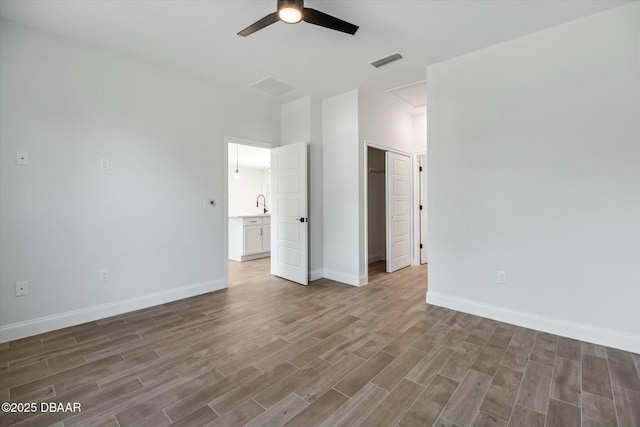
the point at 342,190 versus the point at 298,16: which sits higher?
the point at 298,16

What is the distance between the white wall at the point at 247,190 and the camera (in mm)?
9570

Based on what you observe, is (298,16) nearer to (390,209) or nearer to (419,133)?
(390,209)

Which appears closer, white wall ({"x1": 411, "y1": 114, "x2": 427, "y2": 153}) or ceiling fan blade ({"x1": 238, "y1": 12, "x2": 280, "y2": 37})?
ceiling fan blade ({"x1": 238, "y1": 12, "x2": 280, "y2": 37})

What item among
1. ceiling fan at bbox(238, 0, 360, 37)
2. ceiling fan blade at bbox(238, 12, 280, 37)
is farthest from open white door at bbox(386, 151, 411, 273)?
ceiling fan blade at bbox(238, 12, 280, 37)

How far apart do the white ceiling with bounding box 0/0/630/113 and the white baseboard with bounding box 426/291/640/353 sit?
9.08 feet

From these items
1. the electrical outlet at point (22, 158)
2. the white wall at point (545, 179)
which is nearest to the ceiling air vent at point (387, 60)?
the white wall at point (545, 179)

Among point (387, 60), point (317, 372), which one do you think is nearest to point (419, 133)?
point (387, 60)

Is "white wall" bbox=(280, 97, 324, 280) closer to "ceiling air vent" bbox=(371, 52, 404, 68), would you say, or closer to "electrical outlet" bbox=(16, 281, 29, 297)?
"ceiling air vent" bbox=(371, 52, 404, 68)

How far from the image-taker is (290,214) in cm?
459

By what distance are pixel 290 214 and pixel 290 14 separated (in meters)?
2.89

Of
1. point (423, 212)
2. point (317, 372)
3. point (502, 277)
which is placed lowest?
point (317, 372)

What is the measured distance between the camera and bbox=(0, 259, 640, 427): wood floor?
1.71 meters

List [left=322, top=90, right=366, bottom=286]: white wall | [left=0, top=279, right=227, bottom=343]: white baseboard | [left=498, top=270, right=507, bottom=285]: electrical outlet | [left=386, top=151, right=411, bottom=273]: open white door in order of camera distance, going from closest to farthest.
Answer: [left=0, top=279, right=227, bottom=343]: white baseboard, [left=498, top=270, right=507, bottom=285]: electrical outlet, [left=322, top=90, right=366, bottom=286]: white wall, [left=386, top=151, right=411, bottom=273]: open white door

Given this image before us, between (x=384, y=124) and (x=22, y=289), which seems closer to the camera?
(x=22, y=289)
